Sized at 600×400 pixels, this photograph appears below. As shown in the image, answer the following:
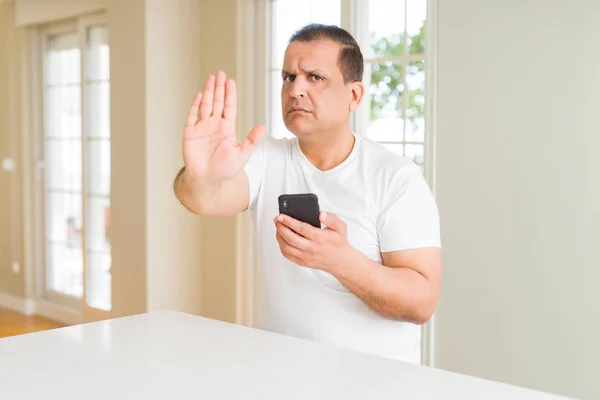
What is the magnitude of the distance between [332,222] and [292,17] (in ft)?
8.63

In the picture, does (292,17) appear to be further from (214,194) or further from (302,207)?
(302,207)

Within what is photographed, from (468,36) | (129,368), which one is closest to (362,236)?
(129,368)

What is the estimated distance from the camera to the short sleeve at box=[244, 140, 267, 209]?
6.84 feet

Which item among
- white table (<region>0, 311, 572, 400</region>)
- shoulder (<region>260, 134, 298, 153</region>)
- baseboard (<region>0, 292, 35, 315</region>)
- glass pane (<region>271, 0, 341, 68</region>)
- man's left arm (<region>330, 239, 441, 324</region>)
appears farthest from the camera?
baseboard (<region>0, 292, 35, 315</region>)

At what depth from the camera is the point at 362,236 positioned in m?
1.99

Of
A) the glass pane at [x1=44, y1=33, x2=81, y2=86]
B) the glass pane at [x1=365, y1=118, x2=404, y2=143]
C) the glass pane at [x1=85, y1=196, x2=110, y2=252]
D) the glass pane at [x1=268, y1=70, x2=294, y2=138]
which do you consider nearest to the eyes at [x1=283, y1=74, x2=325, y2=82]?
the glass pane at [x1=365, y1=118, x2=404, y2=143]

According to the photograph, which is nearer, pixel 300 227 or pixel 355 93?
pixel 300 227

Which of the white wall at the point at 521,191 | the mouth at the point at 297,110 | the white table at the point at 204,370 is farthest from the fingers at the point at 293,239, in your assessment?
the white wall at the point at 521,191

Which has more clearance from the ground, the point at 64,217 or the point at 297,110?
the point at 297,110

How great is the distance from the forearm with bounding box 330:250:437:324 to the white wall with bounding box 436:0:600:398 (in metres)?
1.20

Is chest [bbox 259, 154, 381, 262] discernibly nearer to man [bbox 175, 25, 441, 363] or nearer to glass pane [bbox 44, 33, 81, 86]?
man [bbox 175, 25, 441, 363]

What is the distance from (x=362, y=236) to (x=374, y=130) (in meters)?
1.78

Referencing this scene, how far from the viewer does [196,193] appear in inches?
76.7

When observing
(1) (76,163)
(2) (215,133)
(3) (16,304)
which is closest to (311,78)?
(2) (215,133)
